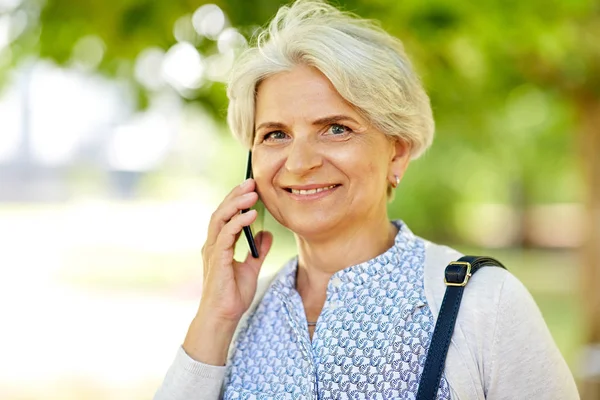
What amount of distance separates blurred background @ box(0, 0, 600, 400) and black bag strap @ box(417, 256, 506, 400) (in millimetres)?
811

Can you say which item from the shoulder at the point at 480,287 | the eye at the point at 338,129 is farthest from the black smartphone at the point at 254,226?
the shoulder at the point at 480,287

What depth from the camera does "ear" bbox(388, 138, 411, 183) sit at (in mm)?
2408

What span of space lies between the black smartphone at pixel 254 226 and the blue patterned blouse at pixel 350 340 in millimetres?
149

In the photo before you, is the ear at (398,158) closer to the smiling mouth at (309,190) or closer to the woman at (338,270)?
the woman at (338,270)

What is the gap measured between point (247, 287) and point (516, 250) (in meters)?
25.4

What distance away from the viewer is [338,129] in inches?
88.8

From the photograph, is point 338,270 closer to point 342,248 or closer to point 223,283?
point 342,248

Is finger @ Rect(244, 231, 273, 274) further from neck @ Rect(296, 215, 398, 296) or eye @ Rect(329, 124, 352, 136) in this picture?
eye @ Rect(329, 124, 352, 136)

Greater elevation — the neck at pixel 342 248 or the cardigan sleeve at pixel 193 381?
the neck at pixel 342 248

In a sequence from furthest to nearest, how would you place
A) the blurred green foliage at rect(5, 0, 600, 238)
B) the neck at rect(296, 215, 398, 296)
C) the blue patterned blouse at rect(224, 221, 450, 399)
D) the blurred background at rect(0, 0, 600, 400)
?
1. the blurred background at rect(0, 0, 600, 400)
2. the blurred green foliage at rect(5, 0, 600, 238)
3. the neck at rect(296, 215, 398, 296)
4. the blue patterned blouse at rect(224, 221, 450, 399)

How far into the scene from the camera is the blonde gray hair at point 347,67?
2.21 meters

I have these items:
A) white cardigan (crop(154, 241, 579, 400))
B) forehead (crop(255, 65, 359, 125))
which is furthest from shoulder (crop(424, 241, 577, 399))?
forehead (crop(255, 65, 359, 125))

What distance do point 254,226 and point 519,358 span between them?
3.09 feet

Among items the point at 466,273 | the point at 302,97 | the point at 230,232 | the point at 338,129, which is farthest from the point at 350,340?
the point at 302,97
